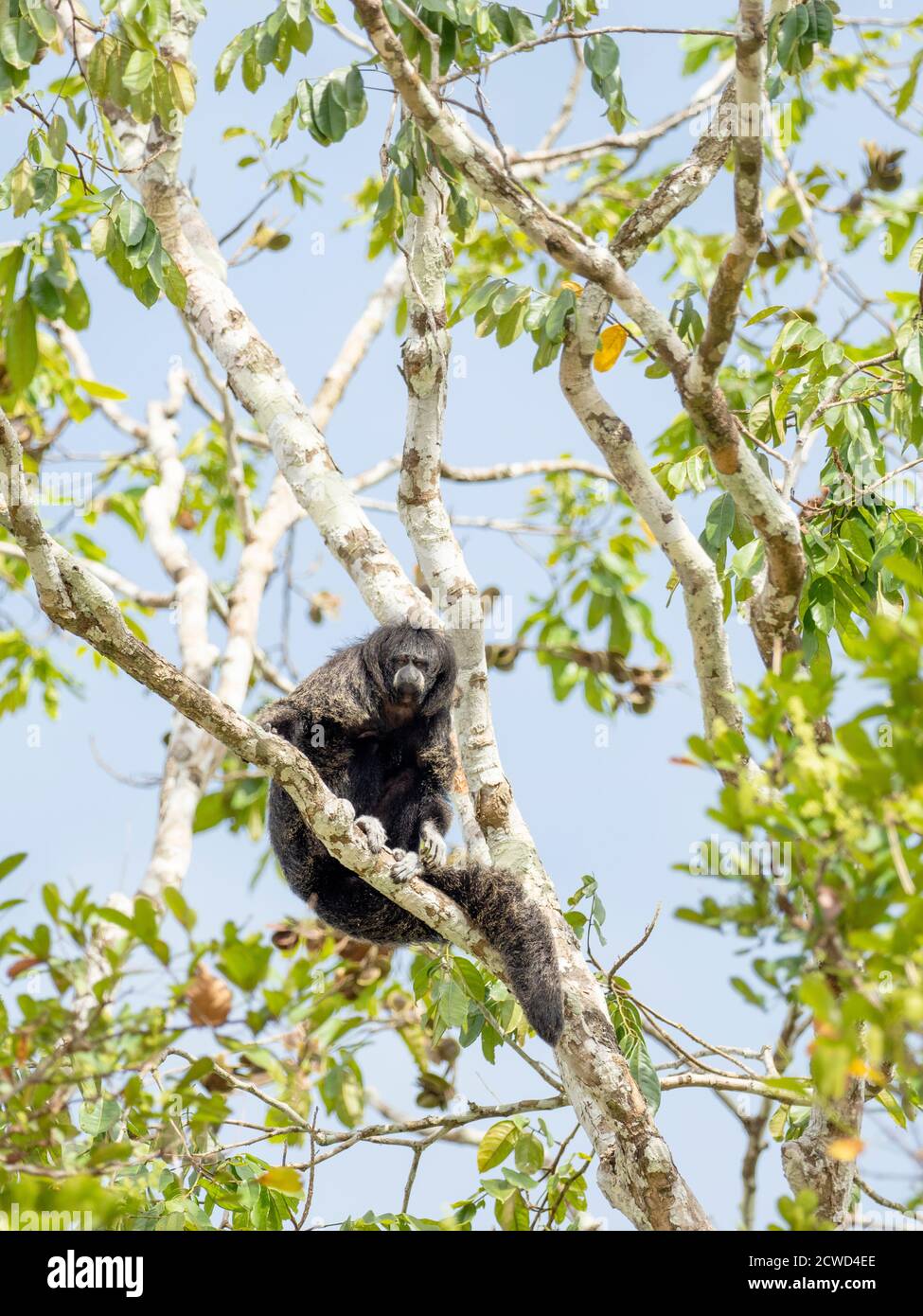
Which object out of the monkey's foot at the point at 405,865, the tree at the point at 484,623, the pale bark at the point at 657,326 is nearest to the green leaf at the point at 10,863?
the tree at the point at 484,623

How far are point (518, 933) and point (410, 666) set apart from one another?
5.54 feet

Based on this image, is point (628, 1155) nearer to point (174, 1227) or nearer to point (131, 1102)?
point (174, 1227)

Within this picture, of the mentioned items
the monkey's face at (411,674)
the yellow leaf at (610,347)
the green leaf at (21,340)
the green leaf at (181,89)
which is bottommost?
the monkey's face at (411,674)

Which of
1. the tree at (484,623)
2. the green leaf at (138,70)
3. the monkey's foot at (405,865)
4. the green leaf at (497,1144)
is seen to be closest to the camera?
the tree at (484,623)

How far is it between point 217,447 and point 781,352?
8442 mm

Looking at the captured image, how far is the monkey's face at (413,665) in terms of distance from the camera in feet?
21.1

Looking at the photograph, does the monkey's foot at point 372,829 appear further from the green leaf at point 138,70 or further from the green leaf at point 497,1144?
the green leaf at point 138,70

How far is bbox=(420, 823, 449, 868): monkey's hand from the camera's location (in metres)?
6.29

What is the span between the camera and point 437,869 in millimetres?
5824

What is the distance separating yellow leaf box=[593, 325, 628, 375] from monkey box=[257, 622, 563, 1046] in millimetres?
1592

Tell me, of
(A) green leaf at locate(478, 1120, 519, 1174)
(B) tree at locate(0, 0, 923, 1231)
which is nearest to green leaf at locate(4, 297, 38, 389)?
(B) tree at locate(0, 0, 923, 1231)

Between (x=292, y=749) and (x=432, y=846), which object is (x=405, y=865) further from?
(x=292, y=749)

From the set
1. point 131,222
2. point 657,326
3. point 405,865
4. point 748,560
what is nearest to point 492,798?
point 405,865

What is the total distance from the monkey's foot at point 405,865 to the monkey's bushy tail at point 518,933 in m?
0.15
